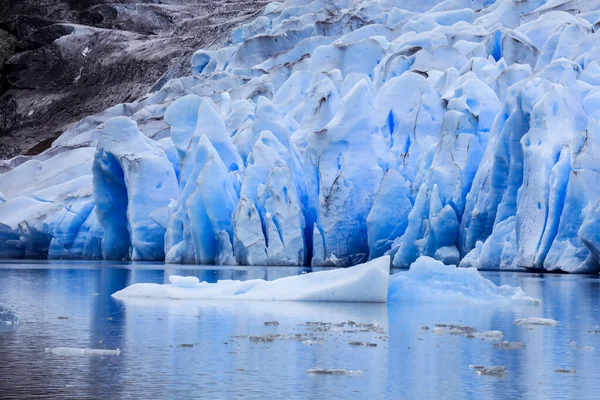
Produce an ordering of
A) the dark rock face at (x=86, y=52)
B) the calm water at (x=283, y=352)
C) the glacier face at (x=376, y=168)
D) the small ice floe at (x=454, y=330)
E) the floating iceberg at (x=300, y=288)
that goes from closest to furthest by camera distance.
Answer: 1. the calm water at (x=283, y=352)
2. the small ice floe at (x=454, y=330)
3. the floating iceberg at (x=300, y=288)
4. the glacier face at (x=376, y=168)
5. the dark rock face at (x=86, y=52)

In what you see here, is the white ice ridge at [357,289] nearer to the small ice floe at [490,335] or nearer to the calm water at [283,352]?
the calm water at [283,352]

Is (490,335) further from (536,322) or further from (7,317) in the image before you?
(7,317)

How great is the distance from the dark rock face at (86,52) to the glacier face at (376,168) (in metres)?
14.2

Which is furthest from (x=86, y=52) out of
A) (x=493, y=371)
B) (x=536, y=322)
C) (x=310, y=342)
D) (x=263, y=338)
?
(x=493, y=371)

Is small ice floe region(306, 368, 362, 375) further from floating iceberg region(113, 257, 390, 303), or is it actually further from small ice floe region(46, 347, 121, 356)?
floating iceberg region(113, 257, 390, 303)

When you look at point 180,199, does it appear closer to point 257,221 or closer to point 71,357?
point 257,221

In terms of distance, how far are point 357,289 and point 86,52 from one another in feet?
132

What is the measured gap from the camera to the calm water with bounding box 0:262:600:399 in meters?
4.78

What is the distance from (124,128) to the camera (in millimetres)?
22375

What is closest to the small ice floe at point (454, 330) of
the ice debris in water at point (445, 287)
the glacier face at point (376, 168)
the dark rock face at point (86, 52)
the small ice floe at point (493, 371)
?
the small ice floe at point (493, 371)

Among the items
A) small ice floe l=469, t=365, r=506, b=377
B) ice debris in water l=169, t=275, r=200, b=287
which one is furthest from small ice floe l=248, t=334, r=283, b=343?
ice debris in water l=169, t=275, r=200, b=287

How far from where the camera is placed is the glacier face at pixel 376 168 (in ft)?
54.4

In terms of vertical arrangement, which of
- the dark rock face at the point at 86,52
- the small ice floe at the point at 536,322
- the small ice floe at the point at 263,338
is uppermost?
the dark rock face at the point at 86,52

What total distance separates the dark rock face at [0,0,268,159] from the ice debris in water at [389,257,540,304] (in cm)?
2908
